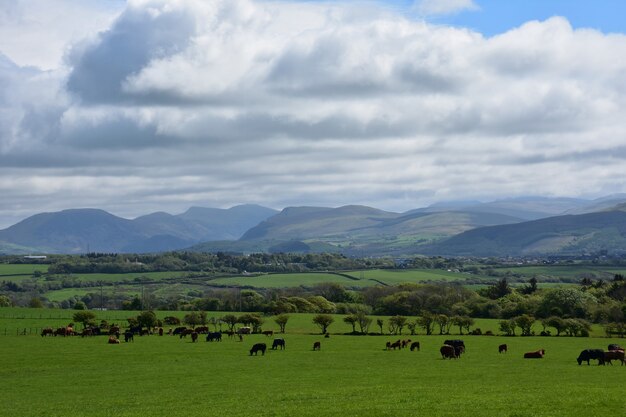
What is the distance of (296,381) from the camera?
4691 centimetres

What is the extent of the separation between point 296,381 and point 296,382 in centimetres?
63

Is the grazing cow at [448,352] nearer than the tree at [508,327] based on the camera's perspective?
Yes

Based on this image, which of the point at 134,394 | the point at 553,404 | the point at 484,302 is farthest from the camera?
the point at 484,302

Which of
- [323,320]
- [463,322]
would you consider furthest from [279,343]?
[463,322]

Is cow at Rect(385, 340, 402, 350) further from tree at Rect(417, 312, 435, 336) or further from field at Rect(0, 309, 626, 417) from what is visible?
tree at Rect(417, 312, 435, 336)

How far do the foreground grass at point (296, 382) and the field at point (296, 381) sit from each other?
0.07 metres

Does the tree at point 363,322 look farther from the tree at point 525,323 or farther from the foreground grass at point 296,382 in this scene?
the foreground grass at point 296,382

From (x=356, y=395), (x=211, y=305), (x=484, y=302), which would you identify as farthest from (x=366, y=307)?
(x=356, y=395)

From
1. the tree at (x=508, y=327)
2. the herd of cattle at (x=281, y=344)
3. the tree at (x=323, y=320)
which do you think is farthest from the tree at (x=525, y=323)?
the tree at (x=323, y=320)

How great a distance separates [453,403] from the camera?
109ft

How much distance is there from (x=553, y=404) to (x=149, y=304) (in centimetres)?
14245

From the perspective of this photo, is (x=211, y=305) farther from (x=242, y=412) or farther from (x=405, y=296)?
(x=242, y=412)

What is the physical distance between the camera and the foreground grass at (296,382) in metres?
33.3

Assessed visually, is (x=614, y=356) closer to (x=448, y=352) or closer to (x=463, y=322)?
(x=448, y=352)
